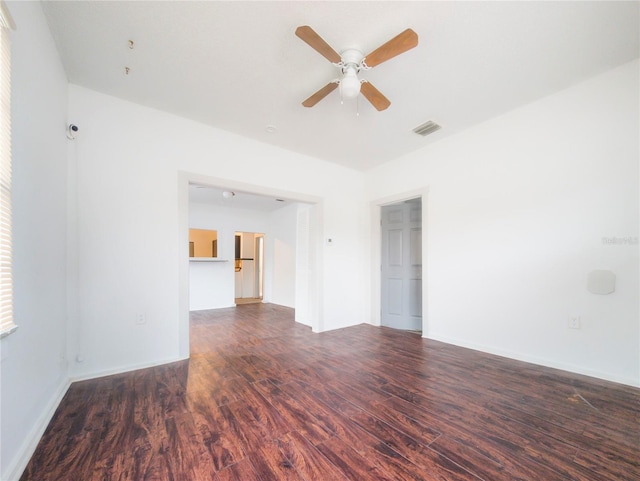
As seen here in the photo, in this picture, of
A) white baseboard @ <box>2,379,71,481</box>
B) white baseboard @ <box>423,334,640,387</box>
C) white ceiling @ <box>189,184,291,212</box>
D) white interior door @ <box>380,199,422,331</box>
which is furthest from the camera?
white ceiling @ <box>189,184,291,212</box>

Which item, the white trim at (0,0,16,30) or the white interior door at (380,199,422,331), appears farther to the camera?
the white interior door at (380,199,422,331)

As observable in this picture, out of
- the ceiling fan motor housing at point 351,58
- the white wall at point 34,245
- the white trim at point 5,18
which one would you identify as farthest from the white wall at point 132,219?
the ceiling fan motor housing at point 351,58

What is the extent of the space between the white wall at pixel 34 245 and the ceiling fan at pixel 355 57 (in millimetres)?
1681

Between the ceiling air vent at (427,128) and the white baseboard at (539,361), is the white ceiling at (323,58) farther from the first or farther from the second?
the white baseboard at (539,361)

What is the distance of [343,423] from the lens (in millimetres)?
1849

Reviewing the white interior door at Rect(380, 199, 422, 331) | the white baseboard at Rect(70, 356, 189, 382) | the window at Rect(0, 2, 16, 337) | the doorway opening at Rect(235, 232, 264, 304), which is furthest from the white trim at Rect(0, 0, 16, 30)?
the doorway opening at Rect(235, 232, 264, 304)

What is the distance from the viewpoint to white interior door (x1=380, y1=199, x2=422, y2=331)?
4.55 m

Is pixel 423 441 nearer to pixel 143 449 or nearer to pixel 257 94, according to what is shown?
pixel 143 449

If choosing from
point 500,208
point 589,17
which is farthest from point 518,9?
point 500,208

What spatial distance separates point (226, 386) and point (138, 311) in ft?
4.23

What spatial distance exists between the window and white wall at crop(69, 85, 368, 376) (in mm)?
1388

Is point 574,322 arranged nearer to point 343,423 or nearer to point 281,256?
point 343,423

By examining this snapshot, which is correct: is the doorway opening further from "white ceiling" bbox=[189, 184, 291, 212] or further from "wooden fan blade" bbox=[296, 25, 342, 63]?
"wooden fan blade" bbox=[296, 25, 342, 63]

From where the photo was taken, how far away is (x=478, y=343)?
10.9 feet
